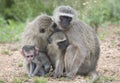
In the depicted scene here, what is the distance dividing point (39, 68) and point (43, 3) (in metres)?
8.64

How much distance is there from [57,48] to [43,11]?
814cm

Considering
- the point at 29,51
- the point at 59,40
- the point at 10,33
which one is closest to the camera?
the point at 29,51

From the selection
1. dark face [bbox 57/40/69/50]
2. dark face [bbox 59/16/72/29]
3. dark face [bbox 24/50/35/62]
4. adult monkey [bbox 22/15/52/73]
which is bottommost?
dark face [bbox 24/50/35/62]

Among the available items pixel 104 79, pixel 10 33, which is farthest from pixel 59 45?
pixel 10 33

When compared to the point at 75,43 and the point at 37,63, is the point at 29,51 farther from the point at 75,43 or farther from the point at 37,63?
the point at 75,43

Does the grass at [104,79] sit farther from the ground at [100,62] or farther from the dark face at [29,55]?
the dark face at [29,55]

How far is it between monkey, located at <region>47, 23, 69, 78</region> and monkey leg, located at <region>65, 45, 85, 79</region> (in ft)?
0.50

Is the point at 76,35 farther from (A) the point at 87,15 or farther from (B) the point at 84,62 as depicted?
(A) the point at 87,15

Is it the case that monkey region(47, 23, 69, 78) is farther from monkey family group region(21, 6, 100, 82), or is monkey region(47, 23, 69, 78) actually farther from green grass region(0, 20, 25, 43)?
green grass region(0, 20, 25, 43)

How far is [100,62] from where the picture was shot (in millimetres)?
11906

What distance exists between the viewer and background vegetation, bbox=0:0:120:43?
48.4 feet

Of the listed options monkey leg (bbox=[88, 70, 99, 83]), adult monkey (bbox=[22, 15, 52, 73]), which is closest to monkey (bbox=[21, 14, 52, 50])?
adult monkey (bbox=[22, 15, 52, 73])

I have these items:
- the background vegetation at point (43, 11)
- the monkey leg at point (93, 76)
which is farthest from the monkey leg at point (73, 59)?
the background vegetation at point (43, 11)

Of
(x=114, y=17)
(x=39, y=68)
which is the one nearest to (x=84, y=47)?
(x=39, y=68)
